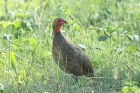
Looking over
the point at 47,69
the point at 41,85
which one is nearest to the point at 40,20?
the point at 47,69

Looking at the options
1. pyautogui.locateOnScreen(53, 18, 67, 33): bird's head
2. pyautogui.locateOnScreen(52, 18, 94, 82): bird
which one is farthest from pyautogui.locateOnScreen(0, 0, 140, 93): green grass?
pyautogui.locateOnScreen(53, 18, 67, 33): bird's head

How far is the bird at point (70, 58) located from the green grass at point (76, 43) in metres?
0.10

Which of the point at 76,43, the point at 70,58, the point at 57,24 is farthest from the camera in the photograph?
the point at 76,43

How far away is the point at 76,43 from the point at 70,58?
1281mm

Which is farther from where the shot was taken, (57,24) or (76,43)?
(76,43)

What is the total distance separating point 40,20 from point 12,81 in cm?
A: 257

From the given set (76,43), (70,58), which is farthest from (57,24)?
(76,43)

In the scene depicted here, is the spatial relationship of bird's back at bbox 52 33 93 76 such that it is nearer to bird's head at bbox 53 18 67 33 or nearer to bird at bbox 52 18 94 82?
bird at bbox 52 18 94 82

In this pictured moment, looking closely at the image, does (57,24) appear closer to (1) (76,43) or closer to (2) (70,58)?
(2) (70,58)

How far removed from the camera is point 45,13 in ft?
32.9

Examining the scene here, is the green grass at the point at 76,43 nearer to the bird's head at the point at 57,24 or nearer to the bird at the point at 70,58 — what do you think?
the bird at the point at 70,58

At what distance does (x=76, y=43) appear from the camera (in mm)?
8086

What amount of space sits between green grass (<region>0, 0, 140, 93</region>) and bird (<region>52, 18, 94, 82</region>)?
101 millimetres

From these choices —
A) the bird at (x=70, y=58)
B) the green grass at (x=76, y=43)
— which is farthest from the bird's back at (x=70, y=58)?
the green grass at (x=76, y=43)
